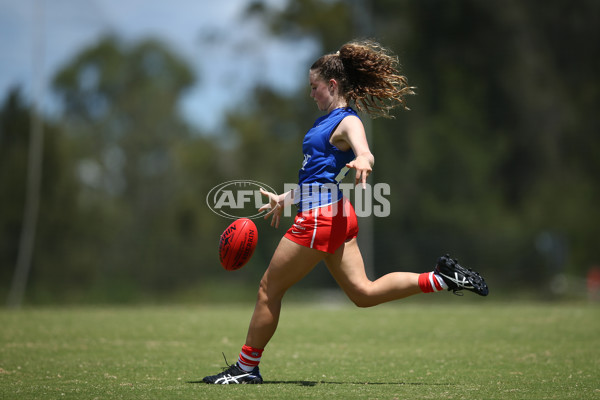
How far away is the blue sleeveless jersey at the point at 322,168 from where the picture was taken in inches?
189

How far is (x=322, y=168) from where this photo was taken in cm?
480

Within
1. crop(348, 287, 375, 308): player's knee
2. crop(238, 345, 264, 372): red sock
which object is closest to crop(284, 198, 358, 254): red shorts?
crop(348, 287, 375, 308): player's knee

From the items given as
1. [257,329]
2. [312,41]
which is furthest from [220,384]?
[312,41]

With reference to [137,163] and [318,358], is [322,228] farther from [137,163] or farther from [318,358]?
[137,163]

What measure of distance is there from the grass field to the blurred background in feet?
22.5

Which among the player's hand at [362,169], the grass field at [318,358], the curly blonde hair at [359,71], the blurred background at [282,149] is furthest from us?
the blurred background at [282,149]

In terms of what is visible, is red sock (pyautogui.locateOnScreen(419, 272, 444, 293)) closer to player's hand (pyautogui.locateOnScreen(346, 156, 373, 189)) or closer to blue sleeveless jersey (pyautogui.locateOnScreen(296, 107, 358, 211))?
blue sleeveless jersey (pyautogui.locateOnScreen(296, 107, 358, 211))

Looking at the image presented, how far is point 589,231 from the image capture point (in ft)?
64.6

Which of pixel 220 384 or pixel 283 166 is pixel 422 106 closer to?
pixel 283 166

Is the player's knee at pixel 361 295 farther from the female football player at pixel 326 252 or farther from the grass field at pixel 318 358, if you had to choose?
the grass field at pixel 318 358

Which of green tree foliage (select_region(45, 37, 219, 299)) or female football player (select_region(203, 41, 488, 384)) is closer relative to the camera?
female football player (select_region(203, 41, 488, 384))

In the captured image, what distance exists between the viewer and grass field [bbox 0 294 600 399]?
4.50 meters

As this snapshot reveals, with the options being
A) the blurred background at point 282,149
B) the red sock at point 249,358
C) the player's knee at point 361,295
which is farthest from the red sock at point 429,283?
the blurred background at point 282,149

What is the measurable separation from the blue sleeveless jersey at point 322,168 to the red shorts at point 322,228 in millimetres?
56
